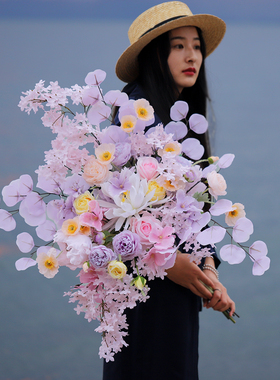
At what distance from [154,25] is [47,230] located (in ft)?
2.30

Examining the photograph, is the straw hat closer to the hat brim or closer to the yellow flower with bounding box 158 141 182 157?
the hat brim

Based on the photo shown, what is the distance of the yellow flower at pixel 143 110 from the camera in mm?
829

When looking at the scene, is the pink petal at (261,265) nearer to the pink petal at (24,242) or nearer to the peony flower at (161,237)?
the peony flower at (161,237)

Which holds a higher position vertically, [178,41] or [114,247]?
[178,41]

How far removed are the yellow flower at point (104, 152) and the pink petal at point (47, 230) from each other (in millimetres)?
183

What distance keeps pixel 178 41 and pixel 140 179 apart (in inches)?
22.9

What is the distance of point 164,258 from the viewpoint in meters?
0.75

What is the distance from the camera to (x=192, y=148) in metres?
0.86

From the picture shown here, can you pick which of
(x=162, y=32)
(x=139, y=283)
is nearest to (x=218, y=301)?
(x=139, y=283)

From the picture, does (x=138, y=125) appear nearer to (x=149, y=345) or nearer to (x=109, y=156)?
(x=109, y=156)

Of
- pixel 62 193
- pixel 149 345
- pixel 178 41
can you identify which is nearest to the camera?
pixel 62 193

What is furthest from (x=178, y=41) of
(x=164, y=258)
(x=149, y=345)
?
(x=149, y=345)

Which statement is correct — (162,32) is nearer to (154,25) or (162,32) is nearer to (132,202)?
(154,25)

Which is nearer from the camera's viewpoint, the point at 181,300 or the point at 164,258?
the point at 164,258
